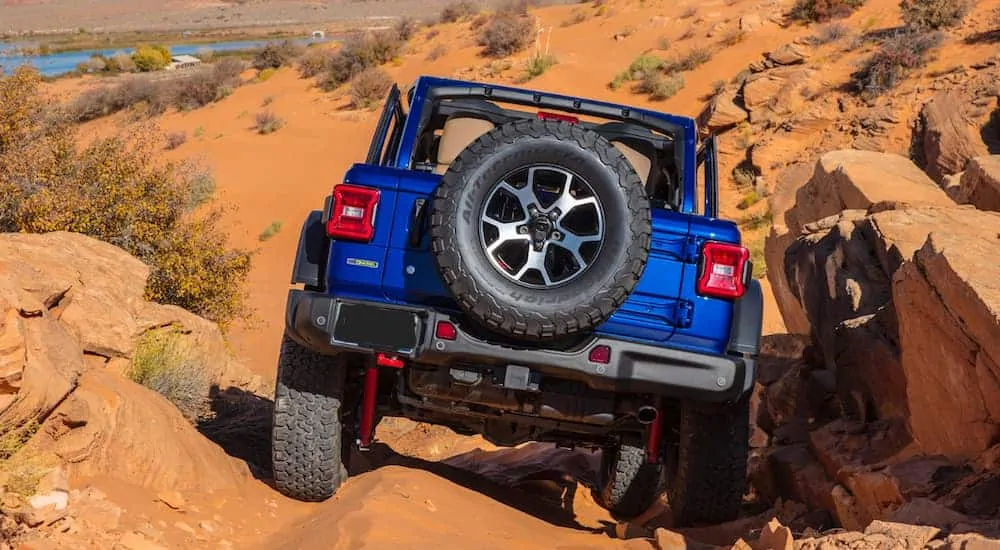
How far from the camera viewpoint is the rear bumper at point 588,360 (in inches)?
179

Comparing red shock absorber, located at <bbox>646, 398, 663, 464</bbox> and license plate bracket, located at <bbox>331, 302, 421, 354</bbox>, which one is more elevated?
license plate bracket, located at <bbox>331, 302, 421, 354</bbox>

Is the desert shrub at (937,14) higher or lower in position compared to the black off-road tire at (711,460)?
higher

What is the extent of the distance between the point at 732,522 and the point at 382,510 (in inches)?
69.8

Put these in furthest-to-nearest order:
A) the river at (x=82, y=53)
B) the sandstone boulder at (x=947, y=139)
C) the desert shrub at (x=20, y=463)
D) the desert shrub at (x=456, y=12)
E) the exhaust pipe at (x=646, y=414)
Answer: the river at (x=82, y=53)
the desert shrub at (x=456, y=12)
the sandstone boulder at (x=947, y=139)
the exhaust pipe at (x=646, y=414)
the desert shrub at (x=20, y=463)

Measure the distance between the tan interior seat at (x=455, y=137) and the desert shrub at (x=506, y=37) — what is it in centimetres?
2566

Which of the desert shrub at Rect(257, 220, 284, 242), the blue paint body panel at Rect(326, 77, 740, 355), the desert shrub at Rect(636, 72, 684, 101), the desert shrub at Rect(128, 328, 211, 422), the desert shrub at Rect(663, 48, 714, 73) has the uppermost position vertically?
the desert shrub at Rect(663, 48, 714, 73)

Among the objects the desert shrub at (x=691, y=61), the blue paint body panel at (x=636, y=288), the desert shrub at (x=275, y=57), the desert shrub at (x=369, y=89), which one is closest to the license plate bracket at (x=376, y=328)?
the blue paint body panel at (x=636, y=288)

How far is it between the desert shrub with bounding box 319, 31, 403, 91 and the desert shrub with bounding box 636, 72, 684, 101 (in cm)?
1036

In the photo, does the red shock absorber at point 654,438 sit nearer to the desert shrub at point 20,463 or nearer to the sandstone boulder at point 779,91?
the desert shrub at point 20,463

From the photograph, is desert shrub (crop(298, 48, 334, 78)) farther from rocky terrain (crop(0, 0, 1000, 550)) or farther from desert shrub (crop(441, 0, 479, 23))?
rocky terrain (crop(0, 0, 1000, 550))

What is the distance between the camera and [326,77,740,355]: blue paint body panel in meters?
4.66

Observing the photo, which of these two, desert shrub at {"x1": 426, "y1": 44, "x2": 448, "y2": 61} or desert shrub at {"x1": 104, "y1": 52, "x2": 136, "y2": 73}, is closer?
desert shrub at {"x1": 426, "y1": 44, "x2": 448, "y2": 61}

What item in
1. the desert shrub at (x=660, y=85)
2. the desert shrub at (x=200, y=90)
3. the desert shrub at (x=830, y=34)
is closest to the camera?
the desert shrub at (x=830, y=34)

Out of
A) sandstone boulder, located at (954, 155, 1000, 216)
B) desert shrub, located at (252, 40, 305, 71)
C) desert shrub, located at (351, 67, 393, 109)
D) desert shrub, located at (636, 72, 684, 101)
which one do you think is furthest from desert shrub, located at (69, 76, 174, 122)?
sandstone boulder, located at (954, 155, 1000, 216)
